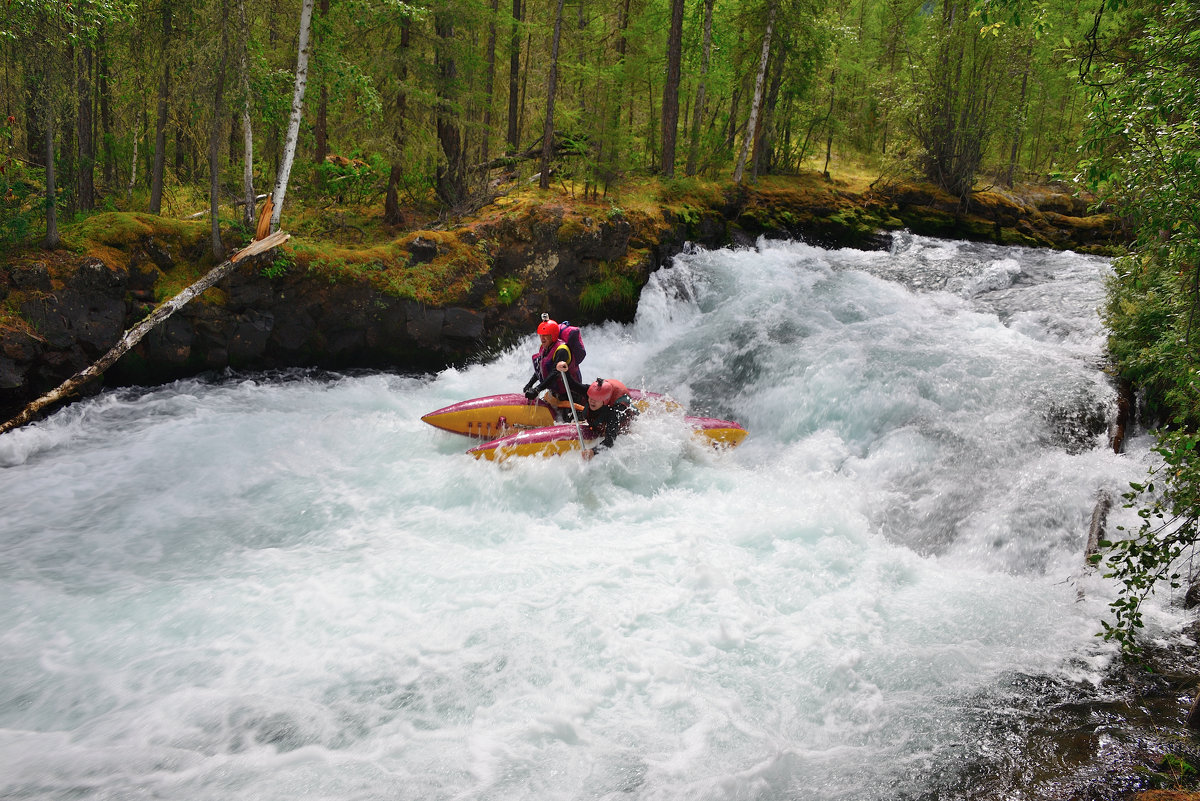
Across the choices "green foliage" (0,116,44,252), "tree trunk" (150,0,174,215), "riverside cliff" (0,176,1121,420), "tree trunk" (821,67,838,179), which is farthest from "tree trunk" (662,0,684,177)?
"green foliage" (0,116,44,252)

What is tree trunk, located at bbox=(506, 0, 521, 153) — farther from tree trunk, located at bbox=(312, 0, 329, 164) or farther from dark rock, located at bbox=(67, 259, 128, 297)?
dark rock, located at bbox=(67, 259, 128, 297)

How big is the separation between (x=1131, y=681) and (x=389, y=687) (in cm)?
541

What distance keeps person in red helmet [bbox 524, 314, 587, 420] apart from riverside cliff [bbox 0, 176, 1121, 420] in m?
3.01

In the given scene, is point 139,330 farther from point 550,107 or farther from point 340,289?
point 550,107

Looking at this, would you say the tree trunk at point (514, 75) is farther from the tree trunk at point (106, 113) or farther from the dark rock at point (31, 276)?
the dark rock at point (31, 276)

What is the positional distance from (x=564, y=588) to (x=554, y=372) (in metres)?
3.28

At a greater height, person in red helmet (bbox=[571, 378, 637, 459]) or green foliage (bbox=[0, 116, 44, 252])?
green foliage (bbox=[0, 116, 44, 252])

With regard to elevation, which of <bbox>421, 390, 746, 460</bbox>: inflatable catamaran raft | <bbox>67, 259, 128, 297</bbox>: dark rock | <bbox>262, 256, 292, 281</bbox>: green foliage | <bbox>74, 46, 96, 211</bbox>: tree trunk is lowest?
<bbox>421, 390, 746, 460</bbox>: inflatable catamaran raft

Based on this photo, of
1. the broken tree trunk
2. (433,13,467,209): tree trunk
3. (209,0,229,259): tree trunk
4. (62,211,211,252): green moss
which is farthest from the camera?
(433,13,467,209): tree trunk

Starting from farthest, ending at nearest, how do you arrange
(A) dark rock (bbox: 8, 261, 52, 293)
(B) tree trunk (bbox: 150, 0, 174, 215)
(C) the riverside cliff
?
(B) tree trunk (bbox: 150, 0, 174, 215) < (C) the riverside cliff < (A) dark rock (bbox: 8, 261, 52, 293)

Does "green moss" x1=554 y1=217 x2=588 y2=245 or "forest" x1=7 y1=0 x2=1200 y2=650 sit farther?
"green moss" x1=554 y1=217 x2=588 y2=245

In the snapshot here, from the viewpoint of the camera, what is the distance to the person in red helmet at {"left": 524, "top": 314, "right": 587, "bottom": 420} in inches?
307

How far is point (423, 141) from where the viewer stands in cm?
1173

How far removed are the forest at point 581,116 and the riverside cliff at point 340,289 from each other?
2.40 feet
